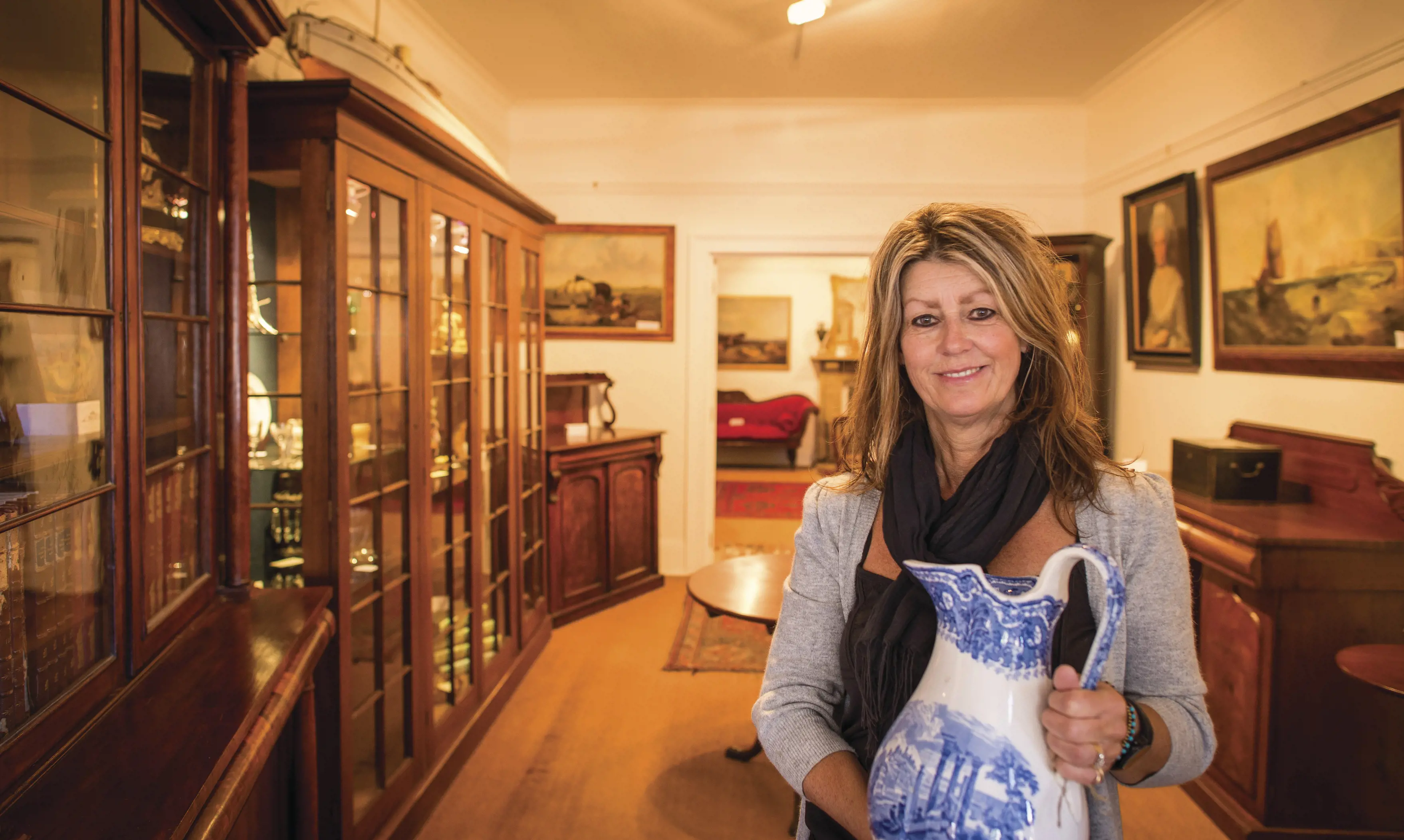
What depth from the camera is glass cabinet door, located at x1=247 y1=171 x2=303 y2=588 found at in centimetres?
211

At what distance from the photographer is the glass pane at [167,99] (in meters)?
1.34

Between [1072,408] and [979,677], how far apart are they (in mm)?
453

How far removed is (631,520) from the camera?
4930 mm

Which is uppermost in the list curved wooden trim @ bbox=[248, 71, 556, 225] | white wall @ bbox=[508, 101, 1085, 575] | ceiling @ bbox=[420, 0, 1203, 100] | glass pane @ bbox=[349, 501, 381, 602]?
ceiling @ bbox=[420, 0, 1203, 100]

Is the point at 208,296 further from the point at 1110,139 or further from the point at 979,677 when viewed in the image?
the point at 1110,139

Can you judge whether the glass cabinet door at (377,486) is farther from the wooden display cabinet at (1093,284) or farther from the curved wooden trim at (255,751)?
the wooden display cabinet at (1093,284)

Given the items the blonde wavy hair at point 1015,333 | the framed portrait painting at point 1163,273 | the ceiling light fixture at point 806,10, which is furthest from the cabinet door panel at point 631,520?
the blonde wavy hair at point 1015,333

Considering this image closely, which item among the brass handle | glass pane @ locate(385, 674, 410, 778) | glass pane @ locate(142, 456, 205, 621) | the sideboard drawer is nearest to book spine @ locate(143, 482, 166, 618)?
glass pane @ locate(142, 456, 205, 621)

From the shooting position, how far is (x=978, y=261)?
3.54 ft

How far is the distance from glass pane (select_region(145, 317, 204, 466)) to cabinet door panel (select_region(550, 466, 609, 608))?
9.05 ft

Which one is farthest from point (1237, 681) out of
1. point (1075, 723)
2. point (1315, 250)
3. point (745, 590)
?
point (1075, 723)

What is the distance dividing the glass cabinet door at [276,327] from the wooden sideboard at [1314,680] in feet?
8.10

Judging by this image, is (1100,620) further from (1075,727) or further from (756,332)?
(756,332)

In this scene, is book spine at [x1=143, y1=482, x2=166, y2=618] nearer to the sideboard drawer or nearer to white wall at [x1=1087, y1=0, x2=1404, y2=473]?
the sideboard drawer
